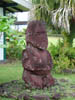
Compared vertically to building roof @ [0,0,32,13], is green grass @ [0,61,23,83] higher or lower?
lower

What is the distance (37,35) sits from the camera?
6.27 meters

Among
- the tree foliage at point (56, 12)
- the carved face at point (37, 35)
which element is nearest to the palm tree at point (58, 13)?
the tree foliage at point (56, 12)

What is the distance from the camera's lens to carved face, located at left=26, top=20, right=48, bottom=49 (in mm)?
6252

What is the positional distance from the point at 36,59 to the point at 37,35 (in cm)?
66

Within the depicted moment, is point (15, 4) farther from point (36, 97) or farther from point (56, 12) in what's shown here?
point (36, 97)

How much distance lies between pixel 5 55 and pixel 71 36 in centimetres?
360

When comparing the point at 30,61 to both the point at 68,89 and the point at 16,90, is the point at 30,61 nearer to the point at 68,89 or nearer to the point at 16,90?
the point at 16,90

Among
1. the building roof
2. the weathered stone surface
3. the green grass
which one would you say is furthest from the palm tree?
the weathered stone surface

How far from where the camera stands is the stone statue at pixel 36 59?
618cm

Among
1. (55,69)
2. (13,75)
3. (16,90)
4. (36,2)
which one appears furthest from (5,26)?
(36,2)

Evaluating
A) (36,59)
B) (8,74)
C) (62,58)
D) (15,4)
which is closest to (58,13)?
(62,58)

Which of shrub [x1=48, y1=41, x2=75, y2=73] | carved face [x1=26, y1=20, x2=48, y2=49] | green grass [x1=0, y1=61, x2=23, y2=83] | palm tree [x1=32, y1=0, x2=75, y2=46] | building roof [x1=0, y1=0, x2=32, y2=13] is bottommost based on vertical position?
green grass [x1=0, y1=61, x2=23, y2=83]

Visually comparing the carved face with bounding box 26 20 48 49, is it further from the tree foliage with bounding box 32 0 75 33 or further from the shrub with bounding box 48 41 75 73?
the tree foliage with bounding box 32 0 75 33

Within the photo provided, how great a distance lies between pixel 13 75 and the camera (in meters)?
9.04
